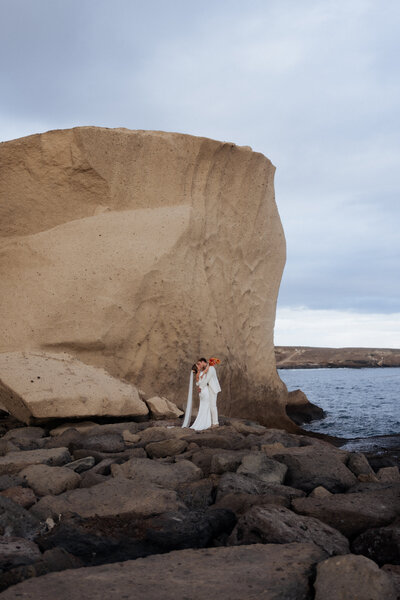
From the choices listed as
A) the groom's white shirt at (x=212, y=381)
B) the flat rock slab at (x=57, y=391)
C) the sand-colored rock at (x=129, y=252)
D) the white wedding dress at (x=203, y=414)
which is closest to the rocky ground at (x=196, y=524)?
the flat rock slab at (x=57, y=391)

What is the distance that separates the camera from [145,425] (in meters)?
7.42

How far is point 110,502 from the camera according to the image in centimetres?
389

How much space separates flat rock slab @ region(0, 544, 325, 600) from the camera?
2.38 m

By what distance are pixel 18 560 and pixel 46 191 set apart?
8.75 metres

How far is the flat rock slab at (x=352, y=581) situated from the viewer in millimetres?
2346

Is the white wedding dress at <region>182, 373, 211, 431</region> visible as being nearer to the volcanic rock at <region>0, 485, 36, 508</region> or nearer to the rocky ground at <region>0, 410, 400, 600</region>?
the rocky ground at <region>0, 410, 400, 600</region>

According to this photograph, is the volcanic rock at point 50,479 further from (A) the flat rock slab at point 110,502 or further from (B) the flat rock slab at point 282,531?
(B) the flat rock slab at point 282,531

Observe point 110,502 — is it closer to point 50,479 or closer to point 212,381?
point 50,479

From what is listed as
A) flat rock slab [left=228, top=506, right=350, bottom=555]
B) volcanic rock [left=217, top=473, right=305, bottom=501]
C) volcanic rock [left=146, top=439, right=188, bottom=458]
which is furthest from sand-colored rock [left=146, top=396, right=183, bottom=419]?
flat rock slab [left=228, top=506, right=350, bottom=555]

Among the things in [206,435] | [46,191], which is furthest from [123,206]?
[206,435]

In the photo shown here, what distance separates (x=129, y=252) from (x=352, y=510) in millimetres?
7222

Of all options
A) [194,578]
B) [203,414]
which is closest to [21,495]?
[194,578]

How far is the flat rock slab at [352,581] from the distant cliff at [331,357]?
196 ft

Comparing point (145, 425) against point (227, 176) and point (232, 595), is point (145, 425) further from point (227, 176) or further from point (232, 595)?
point (227, 176)
